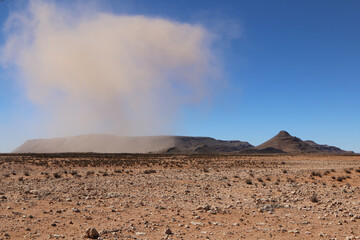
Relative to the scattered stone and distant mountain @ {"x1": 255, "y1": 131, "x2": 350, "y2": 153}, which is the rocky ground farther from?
distant mountain @ {"x1": 255, "y1": 131, "x2": 350, "y2": 153}

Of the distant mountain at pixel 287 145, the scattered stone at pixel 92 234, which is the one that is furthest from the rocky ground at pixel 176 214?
the distant mountain at pixel 287 145

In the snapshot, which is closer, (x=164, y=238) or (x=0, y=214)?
(x=164, y=238)

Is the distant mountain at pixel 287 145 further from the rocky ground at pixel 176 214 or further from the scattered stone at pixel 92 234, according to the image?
the scattered stone at pixel 92 234

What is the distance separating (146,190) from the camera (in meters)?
15.9

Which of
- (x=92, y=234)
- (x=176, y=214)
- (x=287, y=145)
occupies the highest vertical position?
(x=287, y=145)

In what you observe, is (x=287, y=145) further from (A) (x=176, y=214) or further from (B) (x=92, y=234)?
(B) (x=92, y=234)

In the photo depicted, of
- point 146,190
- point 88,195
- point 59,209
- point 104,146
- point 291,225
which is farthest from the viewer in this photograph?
point 104,146

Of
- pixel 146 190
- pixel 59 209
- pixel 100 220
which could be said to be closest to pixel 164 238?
pixel 100 220

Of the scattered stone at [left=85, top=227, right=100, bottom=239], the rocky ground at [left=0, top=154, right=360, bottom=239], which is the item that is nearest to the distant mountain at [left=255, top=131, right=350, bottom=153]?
the rocky ground at [left=0, top=154, right=360, bottom=239]

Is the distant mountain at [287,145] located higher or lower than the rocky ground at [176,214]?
higher

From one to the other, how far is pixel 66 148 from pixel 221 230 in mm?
197641

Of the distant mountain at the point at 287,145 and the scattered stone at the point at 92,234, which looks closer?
the scattered stone at the point at 92,234

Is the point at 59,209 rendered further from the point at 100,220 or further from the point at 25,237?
the point at 25,237

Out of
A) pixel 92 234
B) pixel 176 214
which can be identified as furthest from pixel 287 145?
pixel 92 234
